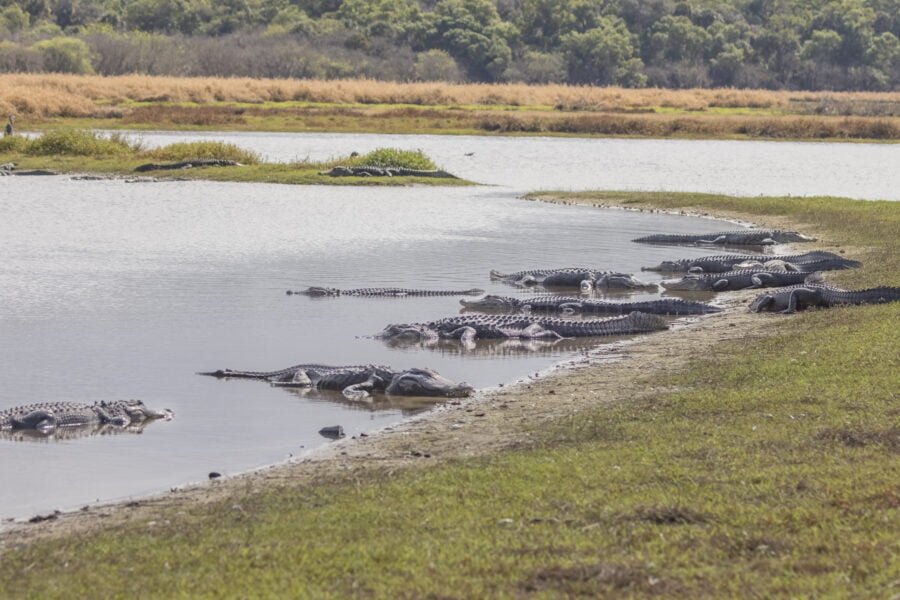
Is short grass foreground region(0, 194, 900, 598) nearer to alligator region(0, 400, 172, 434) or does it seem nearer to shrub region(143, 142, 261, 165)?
alligator region(0, 400, 172, 434)

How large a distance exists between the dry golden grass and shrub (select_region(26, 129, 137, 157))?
13416 millimetres

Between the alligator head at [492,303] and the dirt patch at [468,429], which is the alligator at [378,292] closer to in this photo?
the alligator head at [492,303]

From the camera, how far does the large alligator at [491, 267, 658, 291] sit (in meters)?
14.7

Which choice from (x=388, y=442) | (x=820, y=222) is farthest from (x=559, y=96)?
(x=388, y=442)

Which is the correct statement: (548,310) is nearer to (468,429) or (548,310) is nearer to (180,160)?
(468,429)

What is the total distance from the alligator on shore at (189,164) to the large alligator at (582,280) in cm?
1639

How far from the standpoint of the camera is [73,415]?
28.0 ft

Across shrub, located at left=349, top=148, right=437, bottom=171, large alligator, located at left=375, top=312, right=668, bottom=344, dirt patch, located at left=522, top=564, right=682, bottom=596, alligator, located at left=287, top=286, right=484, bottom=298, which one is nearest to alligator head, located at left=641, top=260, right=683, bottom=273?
alligator, located at left=287, top=286, right=484, bottom=298

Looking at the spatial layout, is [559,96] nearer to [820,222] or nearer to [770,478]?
[820,222]

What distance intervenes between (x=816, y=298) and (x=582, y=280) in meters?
3.06

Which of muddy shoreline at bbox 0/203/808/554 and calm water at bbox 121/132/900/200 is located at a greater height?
muddy shoreline at bbox 0/203/808/554

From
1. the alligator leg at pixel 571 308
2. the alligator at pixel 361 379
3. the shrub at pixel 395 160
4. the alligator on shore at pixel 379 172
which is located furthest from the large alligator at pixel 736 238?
the shrub at pixel 395 160

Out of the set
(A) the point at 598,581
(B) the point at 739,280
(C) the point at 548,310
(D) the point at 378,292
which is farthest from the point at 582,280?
(A) the point at 598,581

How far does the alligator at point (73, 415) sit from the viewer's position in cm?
841
